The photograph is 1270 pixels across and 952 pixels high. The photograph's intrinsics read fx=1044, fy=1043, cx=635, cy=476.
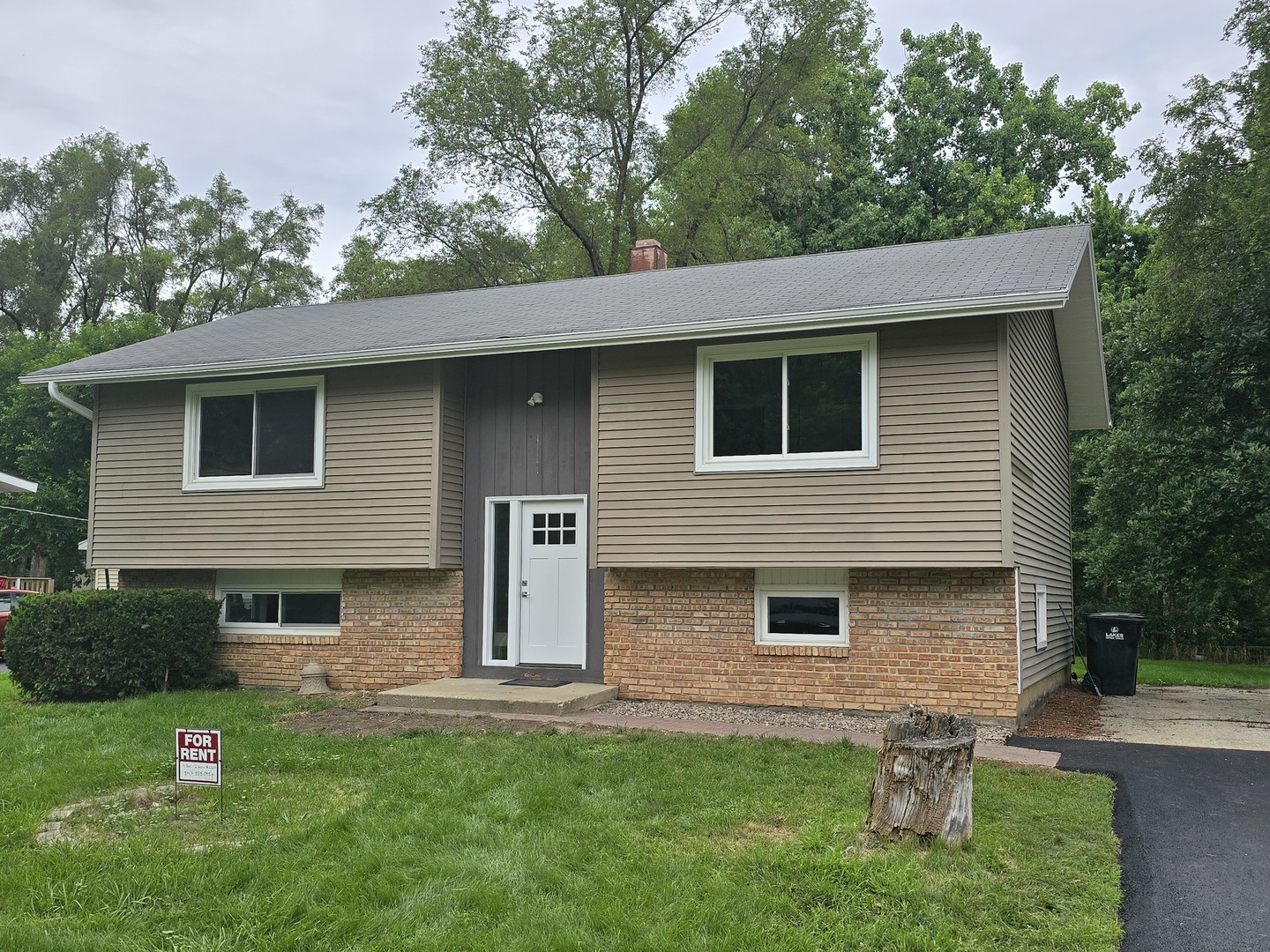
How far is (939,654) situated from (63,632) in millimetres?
8847

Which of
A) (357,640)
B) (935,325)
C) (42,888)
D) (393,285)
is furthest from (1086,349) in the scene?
(393,285)

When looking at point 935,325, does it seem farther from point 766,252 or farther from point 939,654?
point 766,252

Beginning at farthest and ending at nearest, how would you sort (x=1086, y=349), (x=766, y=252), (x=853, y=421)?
(x=766, y=252) < (x=1086, y=349) < (x=853, y=421)

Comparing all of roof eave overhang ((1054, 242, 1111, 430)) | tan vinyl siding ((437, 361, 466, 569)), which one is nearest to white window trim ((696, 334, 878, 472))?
roof eave overhang ((1054, 242, 1111, 430))

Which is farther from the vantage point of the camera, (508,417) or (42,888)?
(508,417)

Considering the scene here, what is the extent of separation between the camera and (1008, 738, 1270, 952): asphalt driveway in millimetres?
4410

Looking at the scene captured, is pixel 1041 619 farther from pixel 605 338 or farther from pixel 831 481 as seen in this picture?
pixel 605 338

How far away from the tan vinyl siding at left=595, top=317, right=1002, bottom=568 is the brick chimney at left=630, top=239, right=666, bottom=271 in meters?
5.28

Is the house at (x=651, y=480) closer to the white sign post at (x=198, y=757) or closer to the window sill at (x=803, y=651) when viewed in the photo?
the window sill at (x=803, y=651)

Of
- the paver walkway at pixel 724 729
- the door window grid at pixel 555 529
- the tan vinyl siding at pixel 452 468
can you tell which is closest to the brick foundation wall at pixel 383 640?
the tan vinyl siding at pixel 452 468

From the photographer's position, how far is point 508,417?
11773 mm

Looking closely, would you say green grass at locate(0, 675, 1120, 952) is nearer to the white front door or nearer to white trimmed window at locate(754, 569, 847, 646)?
white trimmed window at locate(754, 569, 847, 646)

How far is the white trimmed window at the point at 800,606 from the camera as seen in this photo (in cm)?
1002

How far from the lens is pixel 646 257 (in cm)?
1576
